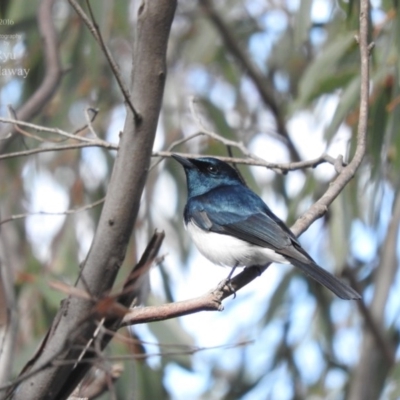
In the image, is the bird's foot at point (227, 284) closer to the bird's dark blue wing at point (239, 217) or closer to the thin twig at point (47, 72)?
the bird's dark blue wing at point (239, 217)

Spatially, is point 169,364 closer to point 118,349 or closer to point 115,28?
point 118,349

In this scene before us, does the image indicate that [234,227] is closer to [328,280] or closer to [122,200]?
Result: [328,280]

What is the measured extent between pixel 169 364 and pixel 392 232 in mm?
1403

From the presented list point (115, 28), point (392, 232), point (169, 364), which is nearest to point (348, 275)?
point (392, 232)

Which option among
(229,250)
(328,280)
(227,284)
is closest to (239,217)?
(229,250)

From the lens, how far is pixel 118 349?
372 cm

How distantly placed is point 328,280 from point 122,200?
0.93 meters

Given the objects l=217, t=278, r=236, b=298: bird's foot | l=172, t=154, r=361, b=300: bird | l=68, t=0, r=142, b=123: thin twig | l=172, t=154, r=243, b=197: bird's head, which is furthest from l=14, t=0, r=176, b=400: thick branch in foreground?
l=172, t=154, r=243, b=197: bird's head

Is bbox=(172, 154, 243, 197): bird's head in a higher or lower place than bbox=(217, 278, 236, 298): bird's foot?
higher

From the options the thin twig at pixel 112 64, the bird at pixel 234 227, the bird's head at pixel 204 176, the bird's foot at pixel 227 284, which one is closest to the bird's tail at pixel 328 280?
the bird at pixel 234 227

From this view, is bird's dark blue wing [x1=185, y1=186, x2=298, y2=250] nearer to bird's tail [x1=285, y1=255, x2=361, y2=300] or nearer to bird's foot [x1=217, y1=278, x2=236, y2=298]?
bird's tail [x1=285, y1=255, x2=361, y2=300]

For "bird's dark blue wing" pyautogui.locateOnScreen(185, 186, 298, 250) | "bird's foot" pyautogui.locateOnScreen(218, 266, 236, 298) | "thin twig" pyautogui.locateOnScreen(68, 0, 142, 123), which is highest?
"thin twig" pyautogui.locateOnScreen(68, 0, 142, 123)

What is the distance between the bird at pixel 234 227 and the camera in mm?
2803

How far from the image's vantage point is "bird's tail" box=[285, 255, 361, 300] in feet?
8.26
